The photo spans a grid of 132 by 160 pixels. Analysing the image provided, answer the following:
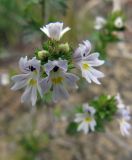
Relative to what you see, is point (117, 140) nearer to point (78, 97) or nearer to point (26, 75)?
point (78, 97)

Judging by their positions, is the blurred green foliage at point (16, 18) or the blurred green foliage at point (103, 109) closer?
the blurred green foliage at point (103, 109)

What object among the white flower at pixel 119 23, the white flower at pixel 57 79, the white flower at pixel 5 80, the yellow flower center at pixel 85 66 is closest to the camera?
the white flower at pixel 57 79

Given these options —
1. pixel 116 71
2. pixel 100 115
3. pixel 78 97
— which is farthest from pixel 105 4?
pixel 100 115

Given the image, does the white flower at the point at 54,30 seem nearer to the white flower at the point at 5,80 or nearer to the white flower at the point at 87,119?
the white flower at the point at 87,119

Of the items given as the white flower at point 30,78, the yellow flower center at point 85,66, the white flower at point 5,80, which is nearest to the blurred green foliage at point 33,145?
the white flower at point 5,80

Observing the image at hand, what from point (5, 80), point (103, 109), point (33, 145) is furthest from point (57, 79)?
point (5, 80)

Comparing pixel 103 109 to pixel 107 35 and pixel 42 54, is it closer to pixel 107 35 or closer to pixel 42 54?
pixel 107 35

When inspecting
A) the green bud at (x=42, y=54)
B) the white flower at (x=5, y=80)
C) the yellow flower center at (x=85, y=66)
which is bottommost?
the yellow flower center at (x=85, y=66)

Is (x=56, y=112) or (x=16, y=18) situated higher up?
(x=16, y=18)
